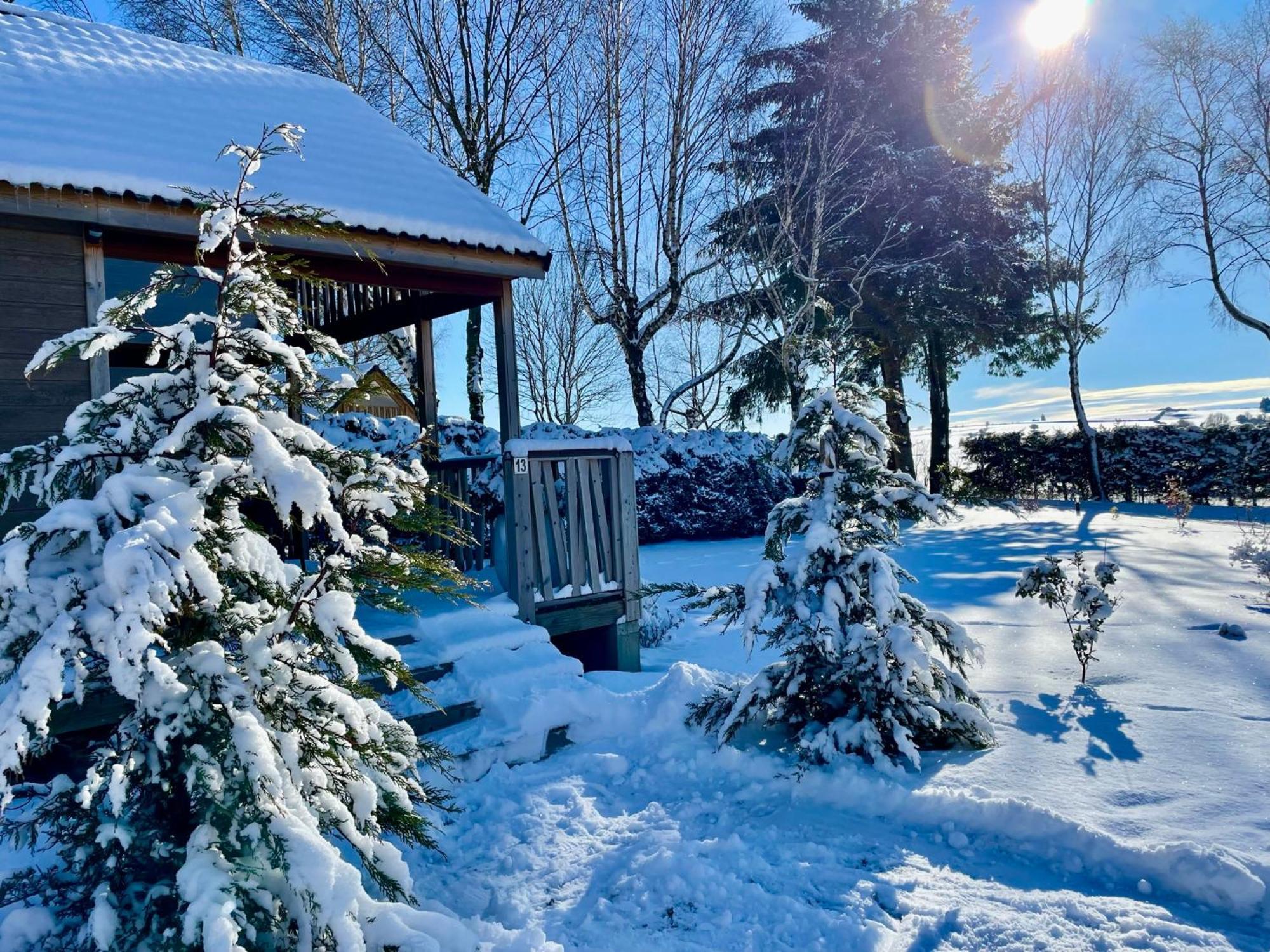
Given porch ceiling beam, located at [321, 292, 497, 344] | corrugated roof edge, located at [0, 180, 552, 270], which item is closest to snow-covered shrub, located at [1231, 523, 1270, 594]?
corrugated roof edge, located at [0, 180, 552, 270]

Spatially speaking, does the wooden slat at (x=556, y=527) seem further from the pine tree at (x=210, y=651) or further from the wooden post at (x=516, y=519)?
the pine tree at (x=210, y=651)

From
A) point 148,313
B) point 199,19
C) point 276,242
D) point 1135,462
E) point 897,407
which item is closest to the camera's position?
point 276,242

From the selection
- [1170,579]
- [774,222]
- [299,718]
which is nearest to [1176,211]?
[774,222]

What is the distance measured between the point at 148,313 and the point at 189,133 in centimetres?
308

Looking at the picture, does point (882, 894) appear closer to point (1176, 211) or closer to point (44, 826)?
point (44, 826)

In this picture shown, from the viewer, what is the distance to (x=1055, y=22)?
1520 centimetres

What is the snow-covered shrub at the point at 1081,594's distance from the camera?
4.55 metres

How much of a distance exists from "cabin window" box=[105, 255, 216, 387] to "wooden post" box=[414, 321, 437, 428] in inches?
72.0

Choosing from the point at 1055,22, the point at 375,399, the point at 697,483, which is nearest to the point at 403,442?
the point at 375,399

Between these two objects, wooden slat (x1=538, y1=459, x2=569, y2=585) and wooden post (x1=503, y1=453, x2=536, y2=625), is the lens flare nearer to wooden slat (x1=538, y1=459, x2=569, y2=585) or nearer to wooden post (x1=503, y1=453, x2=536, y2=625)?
wooden slat (x1=538, y1=459, x2=569, y2=585)

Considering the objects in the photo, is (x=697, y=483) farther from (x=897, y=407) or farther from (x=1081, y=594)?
(x=1081, y=594)

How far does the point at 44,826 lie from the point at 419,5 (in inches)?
542

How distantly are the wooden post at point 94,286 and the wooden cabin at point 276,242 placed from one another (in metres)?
0.01

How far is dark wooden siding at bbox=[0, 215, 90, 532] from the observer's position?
13.4ft
